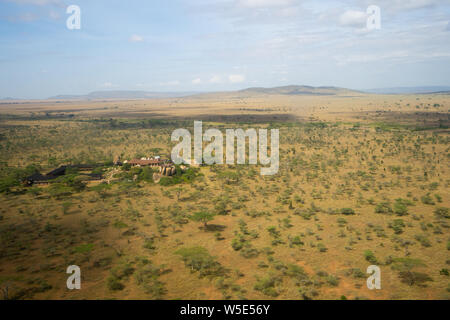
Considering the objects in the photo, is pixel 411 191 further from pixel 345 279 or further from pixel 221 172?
pixel 221 172

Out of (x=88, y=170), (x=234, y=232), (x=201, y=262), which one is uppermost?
(x=88, y=170)

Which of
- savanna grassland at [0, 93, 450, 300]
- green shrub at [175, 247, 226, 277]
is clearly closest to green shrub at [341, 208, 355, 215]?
savanna grassland at [0, 93, 450, 300]

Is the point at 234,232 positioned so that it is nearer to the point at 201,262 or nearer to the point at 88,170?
the point at 201,262

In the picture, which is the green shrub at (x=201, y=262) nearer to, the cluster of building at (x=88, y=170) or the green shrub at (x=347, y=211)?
the green shrub at (x=347, y=211)

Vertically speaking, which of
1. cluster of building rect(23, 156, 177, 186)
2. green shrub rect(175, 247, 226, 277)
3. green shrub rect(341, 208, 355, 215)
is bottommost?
green shrub rect(175, 247, 226, 277)

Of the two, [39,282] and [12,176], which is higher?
[12,176]

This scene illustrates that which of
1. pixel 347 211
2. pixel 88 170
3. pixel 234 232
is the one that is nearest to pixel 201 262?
pixel 234 232

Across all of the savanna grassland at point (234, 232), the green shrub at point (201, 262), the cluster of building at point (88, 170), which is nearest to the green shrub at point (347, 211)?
the savanna grassland at point (234, 232)

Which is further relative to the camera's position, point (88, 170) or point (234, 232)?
point (88, 170)

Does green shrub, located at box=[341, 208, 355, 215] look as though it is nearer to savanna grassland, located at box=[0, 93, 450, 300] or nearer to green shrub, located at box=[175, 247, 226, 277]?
savanna grassland, located at box=[0, 93, 450, 300]

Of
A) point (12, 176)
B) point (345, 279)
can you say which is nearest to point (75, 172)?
point (12, 176)
